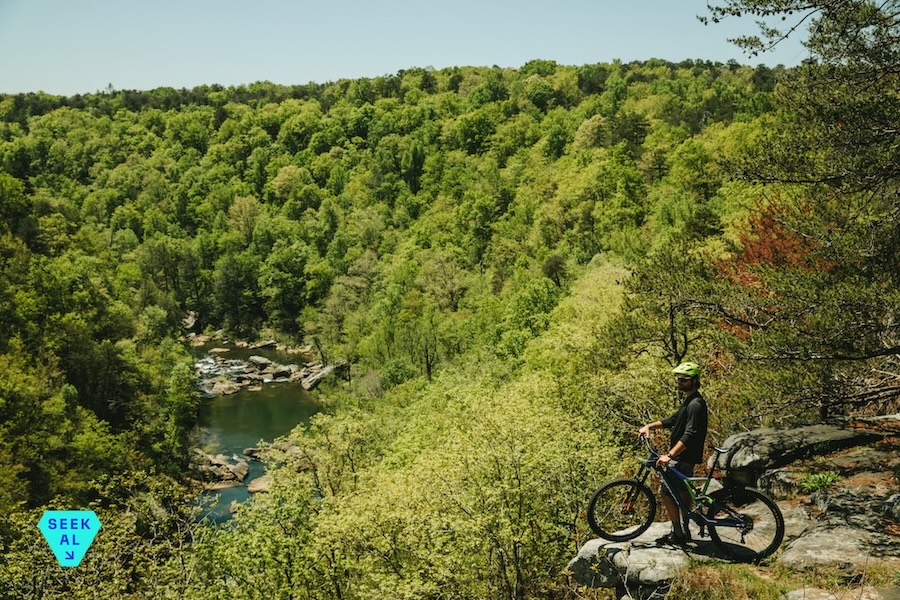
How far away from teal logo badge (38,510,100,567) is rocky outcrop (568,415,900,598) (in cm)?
1451

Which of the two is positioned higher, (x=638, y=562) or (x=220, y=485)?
(x=638, y=562)

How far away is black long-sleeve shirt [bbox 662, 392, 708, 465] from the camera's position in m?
9.21

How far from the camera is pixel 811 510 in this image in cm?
1087

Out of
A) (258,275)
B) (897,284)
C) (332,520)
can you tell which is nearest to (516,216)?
(258,275)

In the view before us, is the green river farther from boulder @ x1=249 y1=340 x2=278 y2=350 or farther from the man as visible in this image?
the man

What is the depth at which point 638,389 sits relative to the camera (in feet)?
70.6

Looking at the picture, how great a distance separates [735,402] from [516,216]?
3002 inches

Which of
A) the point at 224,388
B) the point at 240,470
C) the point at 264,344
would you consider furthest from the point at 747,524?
the point at 264,344

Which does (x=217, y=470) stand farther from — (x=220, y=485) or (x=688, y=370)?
(x=688, y=370)

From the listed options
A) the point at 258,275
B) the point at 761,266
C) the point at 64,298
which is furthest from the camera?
the point at 258,275

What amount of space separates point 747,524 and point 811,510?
7.23 feet

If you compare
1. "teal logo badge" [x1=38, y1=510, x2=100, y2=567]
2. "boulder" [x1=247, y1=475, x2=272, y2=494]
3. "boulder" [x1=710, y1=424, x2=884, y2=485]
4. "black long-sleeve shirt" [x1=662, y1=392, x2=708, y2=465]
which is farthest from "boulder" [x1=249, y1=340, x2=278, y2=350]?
"black long-sleeve shirt" [x1=662, y1=392, x2=708, y2=465]

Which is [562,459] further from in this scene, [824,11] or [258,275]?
[258,275]

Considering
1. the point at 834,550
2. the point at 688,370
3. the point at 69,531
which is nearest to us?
the point at 688,370
